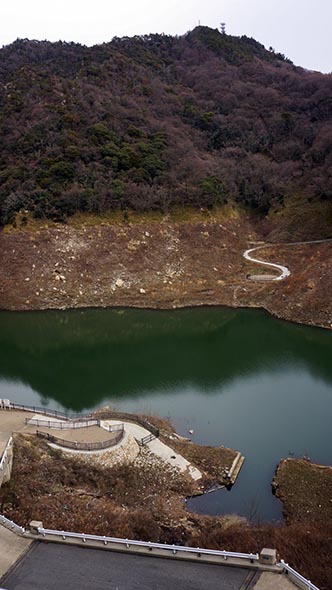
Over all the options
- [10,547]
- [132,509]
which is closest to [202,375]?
[132,509]

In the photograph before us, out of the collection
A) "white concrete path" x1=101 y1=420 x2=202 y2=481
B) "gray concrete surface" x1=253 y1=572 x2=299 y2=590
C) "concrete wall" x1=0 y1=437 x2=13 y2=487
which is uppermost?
"gray concrete surface" x1=253 y1=572 x2=299 y2=590

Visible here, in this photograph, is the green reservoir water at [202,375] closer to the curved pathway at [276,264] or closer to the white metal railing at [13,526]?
the curved pathway at [276,264]

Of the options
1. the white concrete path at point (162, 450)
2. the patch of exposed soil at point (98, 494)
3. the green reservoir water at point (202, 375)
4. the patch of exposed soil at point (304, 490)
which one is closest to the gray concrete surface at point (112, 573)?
the patch of exposed soil at point (98, 494)

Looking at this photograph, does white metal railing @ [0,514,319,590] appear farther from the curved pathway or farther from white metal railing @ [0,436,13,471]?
the curved pathway

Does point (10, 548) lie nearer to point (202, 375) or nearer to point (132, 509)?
point (132, 509)

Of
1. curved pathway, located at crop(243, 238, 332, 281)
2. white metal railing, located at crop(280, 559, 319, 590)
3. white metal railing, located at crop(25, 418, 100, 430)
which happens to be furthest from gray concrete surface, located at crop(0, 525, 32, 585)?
curved pathway, located at crop(243, 238, 332, 281)

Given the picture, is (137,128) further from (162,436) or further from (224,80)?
(162,436)

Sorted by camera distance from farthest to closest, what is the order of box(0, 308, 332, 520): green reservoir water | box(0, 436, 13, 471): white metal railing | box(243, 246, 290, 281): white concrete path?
box(243, 246, 290, 281): white concrete path
box(0, 308, 332, 520): green reservoir water
box(0, 436, 13, 471): white metal railing
